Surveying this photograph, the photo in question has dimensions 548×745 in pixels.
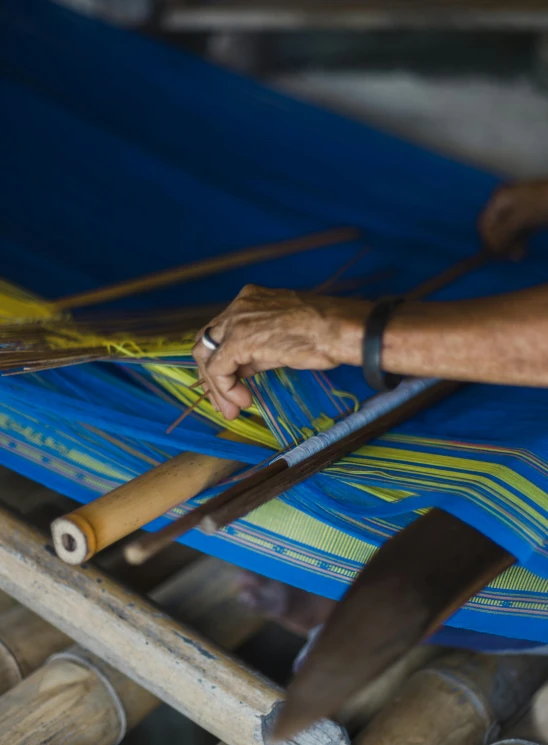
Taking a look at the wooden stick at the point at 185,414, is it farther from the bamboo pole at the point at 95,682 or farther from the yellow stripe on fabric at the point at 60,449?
the bamboo pole at the point at 95,682

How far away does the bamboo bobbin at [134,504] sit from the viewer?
3.31 feet

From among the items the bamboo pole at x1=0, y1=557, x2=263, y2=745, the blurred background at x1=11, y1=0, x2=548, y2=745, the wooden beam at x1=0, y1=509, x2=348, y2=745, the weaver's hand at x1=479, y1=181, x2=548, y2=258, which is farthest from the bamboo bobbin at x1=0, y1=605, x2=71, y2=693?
the blurred background at x1=11, y1=0, x2=548, y2=745

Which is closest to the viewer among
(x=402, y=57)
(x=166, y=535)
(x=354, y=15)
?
(x=166, y=535)

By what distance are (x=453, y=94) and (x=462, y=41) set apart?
0.25 meters

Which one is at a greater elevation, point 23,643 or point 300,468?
point 300,468

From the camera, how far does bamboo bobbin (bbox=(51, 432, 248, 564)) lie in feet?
3.31

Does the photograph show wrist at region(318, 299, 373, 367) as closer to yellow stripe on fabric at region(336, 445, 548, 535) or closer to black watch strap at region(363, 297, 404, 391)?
black watch strap at region(363, 297, 404, 391)

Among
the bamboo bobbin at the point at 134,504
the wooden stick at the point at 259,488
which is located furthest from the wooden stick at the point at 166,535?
the bamboo bobbin at the point at 134,504

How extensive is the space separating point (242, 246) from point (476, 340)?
120 centimetres

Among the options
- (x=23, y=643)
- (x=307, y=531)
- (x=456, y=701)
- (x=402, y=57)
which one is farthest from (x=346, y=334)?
(x=402, y=57)

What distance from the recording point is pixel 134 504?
1058mm

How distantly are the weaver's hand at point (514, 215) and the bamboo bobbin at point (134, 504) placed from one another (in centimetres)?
118

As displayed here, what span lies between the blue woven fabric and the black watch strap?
132 millimetres

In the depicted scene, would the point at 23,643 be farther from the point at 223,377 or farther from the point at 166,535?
the point at 166,535
